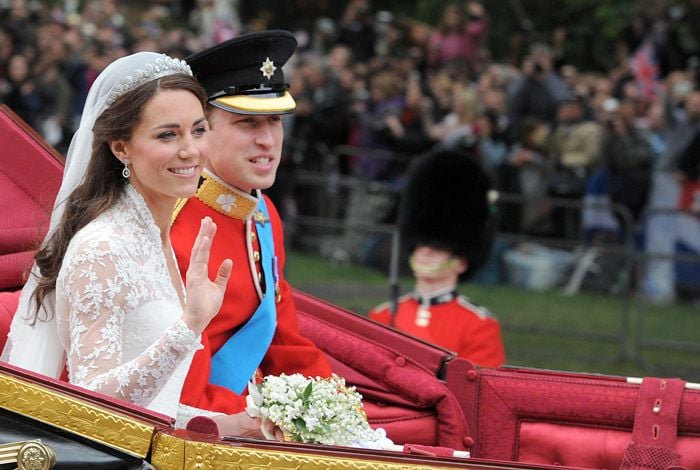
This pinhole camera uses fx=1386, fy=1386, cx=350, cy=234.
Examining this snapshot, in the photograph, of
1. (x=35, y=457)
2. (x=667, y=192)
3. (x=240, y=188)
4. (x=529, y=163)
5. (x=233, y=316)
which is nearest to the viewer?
(x=35, y=457)

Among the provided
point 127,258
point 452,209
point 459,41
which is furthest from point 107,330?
point 459,41

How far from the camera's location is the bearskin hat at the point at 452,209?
6305 millimetres

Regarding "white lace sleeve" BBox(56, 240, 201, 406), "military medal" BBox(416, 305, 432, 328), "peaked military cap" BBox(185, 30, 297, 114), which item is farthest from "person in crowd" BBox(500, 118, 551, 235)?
"white lace sleeve" BBox(56, 240, 201, 406)

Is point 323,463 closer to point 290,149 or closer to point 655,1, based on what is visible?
point 290,149

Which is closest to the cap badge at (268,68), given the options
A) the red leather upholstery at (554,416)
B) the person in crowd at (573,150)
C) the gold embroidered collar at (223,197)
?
the gold embroidered collar at (223,197)

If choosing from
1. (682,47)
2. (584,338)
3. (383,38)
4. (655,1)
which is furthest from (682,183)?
(383,38)

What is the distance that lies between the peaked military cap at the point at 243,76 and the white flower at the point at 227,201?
261mm

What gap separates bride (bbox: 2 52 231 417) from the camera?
3031 mm

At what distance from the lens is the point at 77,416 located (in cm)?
287

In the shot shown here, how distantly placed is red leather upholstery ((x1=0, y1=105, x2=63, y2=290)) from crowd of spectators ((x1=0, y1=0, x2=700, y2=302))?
5.84 meters

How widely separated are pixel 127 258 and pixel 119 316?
0.13 meters

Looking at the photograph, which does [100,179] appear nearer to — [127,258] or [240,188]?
[127,258]

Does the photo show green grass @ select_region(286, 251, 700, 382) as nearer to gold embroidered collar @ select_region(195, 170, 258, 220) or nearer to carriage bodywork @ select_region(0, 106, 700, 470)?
carriage bodywork @ select_region(0, 106, 700, 470)

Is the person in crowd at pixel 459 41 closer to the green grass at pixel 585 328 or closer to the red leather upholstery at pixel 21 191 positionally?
the green grass at pixel 585 328
